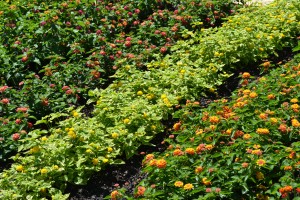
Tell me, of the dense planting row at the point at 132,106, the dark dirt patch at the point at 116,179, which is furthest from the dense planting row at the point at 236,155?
the dense planting row at the point at 132,106

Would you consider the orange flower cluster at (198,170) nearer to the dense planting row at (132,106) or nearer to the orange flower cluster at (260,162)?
the orange flower cluster at (260,162)

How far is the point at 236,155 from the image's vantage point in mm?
3518

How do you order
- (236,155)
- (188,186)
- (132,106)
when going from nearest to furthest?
(188,186), (236,155), (132,106)

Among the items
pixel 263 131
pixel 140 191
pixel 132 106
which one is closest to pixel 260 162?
pixel 263 131

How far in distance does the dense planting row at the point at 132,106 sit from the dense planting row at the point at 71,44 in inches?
9.2

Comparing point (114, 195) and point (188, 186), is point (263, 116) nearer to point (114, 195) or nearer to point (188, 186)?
point (188, 186)

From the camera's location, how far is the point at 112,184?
4.16 metres

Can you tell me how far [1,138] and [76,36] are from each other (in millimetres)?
2214

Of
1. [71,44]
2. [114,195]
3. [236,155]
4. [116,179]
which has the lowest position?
[116,179]

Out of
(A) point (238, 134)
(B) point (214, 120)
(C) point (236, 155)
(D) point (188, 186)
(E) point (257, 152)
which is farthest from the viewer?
(B) point (214, 120)

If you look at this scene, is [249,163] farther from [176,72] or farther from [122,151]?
[176,72]

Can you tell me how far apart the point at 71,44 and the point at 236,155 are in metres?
3.27

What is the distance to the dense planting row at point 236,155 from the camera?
3.34m

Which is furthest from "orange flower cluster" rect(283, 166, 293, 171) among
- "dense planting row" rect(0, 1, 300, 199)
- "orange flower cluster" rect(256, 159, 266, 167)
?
"dense planting row" rect(0, 1, 300, 199)
